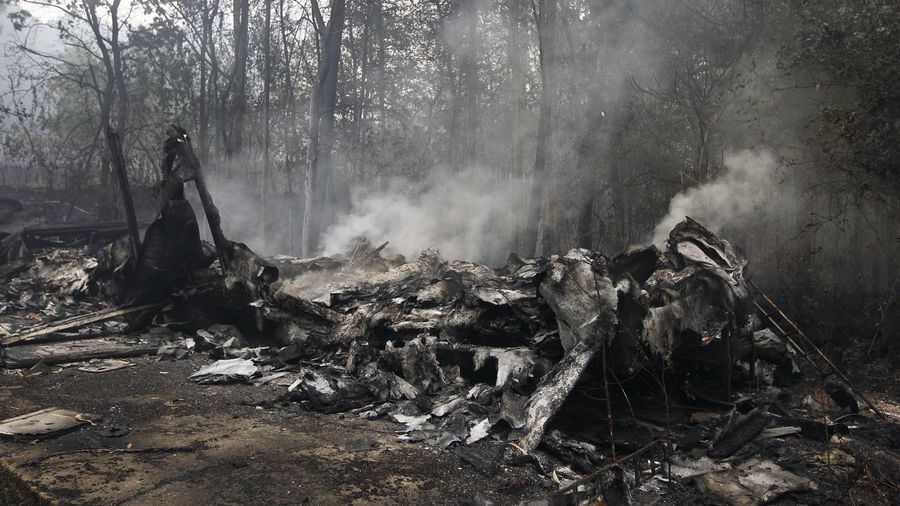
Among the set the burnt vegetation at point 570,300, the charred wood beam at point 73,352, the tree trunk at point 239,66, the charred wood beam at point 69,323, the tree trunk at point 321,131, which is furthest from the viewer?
the tree trunk at point 239,66

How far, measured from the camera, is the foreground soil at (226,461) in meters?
3.26

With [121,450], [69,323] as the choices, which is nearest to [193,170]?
[69,323]

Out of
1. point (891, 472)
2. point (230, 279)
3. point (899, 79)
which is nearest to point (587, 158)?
point (899, 79)

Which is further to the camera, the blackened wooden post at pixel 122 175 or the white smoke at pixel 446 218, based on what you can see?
the white smoke at pixel 446 218

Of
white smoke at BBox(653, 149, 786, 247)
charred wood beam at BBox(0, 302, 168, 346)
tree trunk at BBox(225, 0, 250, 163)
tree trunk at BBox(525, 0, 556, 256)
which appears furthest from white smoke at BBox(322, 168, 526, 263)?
charred wood beam at BBox(0, 302, 168, 346)

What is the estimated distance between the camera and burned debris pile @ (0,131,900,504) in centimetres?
409

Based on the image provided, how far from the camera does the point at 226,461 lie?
12.3 feet

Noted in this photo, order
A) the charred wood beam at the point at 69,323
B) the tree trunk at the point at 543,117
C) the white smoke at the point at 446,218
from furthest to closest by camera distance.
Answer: the white smoke at the point at 446,218 → the tree trunk at the point at 543,117 → the charred wood beam at the point at 69,323

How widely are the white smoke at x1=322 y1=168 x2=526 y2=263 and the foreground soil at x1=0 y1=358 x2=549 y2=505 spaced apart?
12.2m

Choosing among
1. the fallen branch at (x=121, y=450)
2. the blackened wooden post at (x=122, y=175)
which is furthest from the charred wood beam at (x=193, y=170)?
the fallen branch at (x=121, y=450)

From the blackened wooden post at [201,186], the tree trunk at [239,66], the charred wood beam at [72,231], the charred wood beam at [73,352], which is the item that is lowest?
the charred wood beam at [73,352]

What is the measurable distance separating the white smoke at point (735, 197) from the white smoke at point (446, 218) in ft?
23.5

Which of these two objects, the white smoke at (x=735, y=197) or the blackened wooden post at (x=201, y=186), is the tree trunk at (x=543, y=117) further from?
the blackened wooden post at (x=201, y=186)

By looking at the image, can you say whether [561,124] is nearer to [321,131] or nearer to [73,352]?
[321,131]
